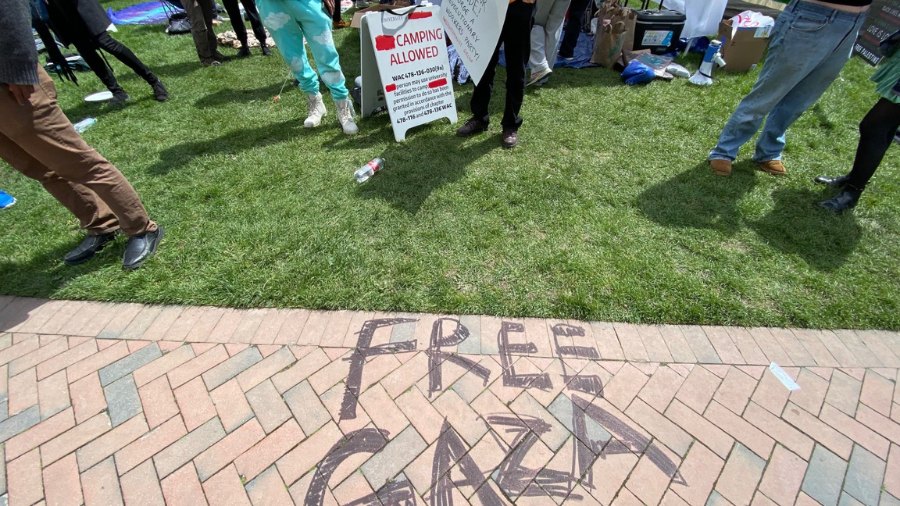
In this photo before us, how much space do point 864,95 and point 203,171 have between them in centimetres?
805

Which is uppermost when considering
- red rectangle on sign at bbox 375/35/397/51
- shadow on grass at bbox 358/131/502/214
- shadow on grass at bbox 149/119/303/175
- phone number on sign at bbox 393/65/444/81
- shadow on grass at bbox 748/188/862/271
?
red rectangle on sign at bbox 375/35/397/51

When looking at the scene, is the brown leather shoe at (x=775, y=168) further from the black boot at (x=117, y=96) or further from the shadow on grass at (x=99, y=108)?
the black boot at (x=117, y=96)

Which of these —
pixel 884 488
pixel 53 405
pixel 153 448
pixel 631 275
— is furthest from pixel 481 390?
pixel 53 405

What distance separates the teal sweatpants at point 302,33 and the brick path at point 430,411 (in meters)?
2.63

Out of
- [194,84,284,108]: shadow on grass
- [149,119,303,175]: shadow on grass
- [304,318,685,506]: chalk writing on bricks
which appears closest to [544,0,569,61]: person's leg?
[149,119,303,175]: shadow on grass

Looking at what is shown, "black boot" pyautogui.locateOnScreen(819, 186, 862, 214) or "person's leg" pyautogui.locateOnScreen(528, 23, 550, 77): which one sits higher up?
"person's leg" pyautogui.locateOnScreen(528, 23, 550, 77)

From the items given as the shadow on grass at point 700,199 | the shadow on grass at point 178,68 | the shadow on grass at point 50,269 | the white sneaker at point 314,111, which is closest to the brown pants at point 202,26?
the shadow on grass at point 178,68

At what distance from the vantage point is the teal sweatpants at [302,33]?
139 inches

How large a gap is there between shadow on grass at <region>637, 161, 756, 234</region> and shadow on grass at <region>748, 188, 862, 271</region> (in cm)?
23

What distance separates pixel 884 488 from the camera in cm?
180

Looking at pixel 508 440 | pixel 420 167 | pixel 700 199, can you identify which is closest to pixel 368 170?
pixel 420 167

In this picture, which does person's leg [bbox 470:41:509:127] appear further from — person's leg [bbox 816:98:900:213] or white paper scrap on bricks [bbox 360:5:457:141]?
person's leg [bbox 816:98:900:213]

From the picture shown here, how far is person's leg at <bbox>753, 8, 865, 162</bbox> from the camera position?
2811 mm

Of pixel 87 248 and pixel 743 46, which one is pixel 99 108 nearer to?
pixel 87 248
